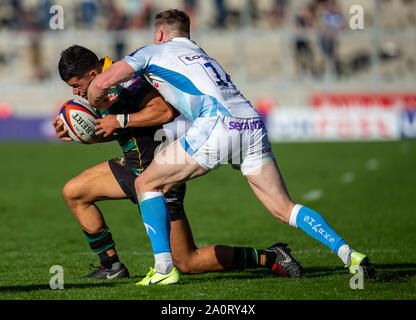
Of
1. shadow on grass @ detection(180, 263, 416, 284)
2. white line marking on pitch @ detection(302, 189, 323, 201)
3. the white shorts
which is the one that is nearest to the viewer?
the white shorts

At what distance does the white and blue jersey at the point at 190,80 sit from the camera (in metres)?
5.55

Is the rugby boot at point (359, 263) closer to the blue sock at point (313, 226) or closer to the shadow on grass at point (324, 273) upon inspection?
the blue sock at point (313, 226)

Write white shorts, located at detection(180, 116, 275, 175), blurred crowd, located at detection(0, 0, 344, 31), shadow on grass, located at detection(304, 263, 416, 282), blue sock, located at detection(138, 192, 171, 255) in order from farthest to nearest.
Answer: blurred crowd, located at detection(0, 0, 344, 31) → shadow on grass, located at detection(304, 263, 416, 282) → blue sock, located at detection(138, 192, 171, 255) → white shorts, located at detection(180, 116, 275, 175)

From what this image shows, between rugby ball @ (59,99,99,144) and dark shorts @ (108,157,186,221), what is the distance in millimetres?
323

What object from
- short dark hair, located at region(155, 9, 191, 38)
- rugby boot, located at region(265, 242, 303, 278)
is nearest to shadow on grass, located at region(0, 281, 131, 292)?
rugby boot, located at region(265, 242, 303, 278)

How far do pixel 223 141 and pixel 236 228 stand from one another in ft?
14.5

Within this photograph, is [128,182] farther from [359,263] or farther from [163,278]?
[359,263]

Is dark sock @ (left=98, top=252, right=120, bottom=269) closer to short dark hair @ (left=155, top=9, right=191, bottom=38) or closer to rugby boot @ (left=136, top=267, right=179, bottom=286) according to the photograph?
Result: rugby boot @ (left=136, top=267, right=179, bottom=286)

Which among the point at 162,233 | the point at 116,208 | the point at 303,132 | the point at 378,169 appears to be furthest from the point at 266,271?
the point at 303,132

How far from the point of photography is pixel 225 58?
27906 millimetres

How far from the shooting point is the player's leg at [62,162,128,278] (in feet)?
20.6

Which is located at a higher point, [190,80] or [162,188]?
[190,80]

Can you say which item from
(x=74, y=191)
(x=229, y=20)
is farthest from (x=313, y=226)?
(x=229, y=20)

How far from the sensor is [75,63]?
5.89m
